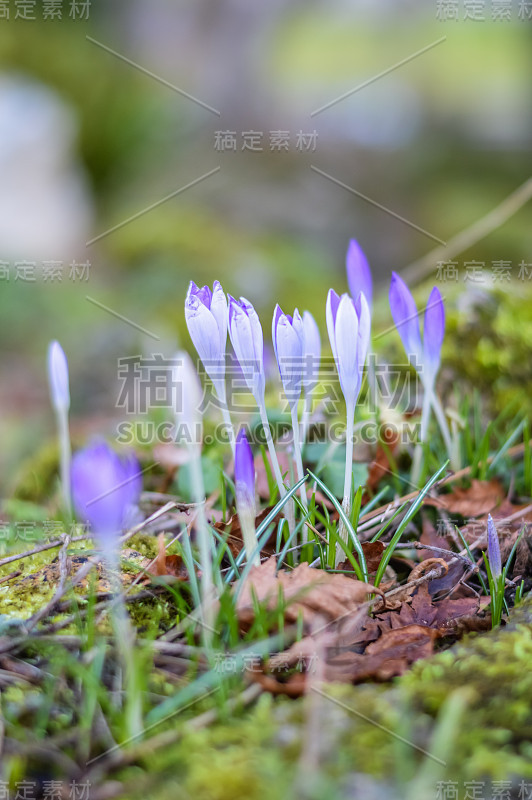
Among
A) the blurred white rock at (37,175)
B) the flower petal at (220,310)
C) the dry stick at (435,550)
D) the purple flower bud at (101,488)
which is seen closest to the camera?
the purple flower bud at (101,488)

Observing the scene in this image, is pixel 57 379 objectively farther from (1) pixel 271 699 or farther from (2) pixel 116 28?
(2) pixel 116 28

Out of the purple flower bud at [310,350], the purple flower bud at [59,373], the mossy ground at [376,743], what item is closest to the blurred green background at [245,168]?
the purple flower bud at [59,373]

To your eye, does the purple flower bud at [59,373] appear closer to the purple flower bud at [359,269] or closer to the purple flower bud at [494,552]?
the purple flower bud at [359,269]

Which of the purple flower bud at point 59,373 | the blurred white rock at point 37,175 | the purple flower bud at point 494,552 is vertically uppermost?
the blurred white rock at point 37,175

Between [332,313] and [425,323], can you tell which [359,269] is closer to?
[425,323]

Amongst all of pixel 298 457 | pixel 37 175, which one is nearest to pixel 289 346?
pixel 298 457

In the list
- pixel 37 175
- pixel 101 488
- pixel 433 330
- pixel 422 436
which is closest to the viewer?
pixel 101 488

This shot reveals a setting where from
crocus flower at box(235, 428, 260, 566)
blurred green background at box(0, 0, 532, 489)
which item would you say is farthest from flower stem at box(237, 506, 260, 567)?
blurred green background at box(0, 0, 532, 489)
